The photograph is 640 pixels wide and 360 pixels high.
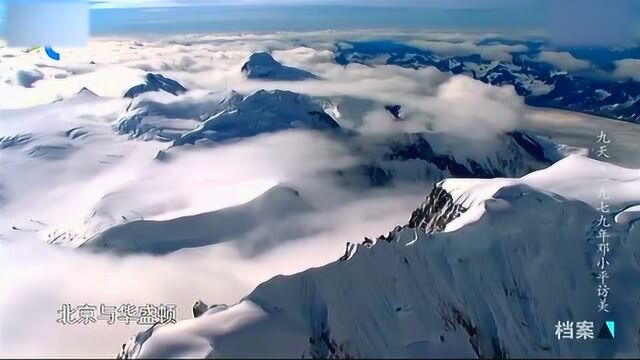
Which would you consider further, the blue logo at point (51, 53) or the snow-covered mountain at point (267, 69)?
the snow-covered mountain at point (267, 69)

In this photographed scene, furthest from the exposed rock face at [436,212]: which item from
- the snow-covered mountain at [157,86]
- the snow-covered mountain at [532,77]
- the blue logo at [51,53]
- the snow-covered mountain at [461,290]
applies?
the blue logo at [51,53]

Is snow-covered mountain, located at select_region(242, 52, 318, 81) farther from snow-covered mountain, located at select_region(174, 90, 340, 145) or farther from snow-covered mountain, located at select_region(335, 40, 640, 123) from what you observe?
snow-covered mountain, located at select_region(335, 40, 640, 123)

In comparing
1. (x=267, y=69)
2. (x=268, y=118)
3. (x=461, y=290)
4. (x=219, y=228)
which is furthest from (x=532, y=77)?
(x=219, y=228)

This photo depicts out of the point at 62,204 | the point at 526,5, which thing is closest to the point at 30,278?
the point at 62,204

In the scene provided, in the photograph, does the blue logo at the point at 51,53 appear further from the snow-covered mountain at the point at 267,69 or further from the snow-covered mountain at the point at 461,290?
the snow-covered mountain at the point at 461,290

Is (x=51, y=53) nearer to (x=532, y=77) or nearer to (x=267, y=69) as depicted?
(x=267, y=69)

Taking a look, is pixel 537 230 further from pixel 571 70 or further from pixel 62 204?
pixel 62 204
